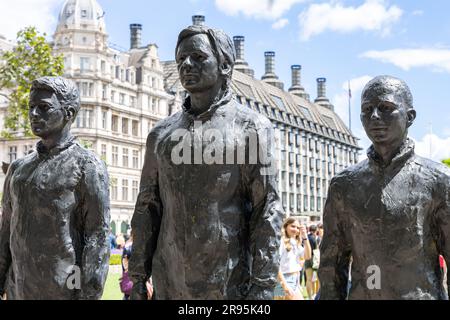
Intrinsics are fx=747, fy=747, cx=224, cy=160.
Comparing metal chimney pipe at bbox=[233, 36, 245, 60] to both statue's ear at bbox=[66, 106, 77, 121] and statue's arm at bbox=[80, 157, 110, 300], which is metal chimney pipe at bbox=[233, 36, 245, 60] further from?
statue's arm at bbox=[80, 157, 110, 300]

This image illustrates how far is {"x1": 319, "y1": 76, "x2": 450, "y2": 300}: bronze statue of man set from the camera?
3.81 m

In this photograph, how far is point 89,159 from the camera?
464 cm

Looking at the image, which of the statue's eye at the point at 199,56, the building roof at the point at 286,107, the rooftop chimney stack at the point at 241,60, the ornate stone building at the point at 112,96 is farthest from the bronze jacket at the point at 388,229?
the rooftop chimney stack at the point at 241,60

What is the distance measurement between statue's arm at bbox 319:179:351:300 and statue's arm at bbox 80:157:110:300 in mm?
1347

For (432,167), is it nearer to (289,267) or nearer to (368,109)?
(368,109)

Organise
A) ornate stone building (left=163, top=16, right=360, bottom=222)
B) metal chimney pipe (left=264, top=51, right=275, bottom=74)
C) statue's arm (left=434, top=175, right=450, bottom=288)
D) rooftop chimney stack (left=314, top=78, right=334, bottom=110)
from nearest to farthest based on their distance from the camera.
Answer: statue's arm (left=434, top=175, right=450, bottom=288), ornate stone building (left=163, top=16, right=360, bottom=222), metal chimney pipe (left=264, top=51, right=275, bottom=74), rooftop chimney stack (left=314, top=78, right=334, bottom=110)

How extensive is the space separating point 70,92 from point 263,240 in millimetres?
1699

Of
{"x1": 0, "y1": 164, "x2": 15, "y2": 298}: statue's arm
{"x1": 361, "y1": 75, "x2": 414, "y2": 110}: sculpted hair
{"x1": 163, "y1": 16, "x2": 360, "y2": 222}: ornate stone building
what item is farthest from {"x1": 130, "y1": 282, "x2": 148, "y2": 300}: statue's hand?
{"x1": 163, "y1": 16, "x2": 360, "y2": 222}: ornate stone building

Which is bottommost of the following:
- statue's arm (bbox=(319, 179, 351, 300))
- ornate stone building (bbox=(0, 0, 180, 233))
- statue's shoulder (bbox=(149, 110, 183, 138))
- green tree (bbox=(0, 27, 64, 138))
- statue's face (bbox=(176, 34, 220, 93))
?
statue's arm (bbox=(319, 179, 351, 300))

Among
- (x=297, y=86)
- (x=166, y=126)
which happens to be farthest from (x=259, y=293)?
(x=297, y=86)

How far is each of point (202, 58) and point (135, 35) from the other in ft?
219

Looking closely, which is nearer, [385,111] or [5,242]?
[385,111]

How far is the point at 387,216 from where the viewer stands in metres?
3.86
